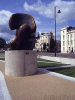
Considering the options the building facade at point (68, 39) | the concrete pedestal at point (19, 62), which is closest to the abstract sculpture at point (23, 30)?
the concrete pedestal at point (19, 62)

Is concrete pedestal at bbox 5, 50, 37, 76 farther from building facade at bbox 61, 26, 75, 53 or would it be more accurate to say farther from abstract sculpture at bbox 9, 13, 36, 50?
building facade at bbox 61, 26, 75, 53

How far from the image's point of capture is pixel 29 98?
12.5 ft

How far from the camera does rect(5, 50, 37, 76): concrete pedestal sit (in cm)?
675

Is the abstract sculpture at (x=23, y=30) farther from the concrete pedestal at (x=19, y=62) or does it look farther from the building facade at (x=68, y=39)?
the building facade at (x=68, y=39)

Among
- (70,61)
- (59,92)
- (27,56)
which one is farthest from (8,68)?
(70,61)

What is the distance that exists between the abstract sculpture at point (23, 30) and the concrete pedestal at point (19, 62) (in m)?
1.21

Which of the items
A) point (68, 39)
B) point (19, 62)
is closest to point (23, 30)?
point (19, 62)

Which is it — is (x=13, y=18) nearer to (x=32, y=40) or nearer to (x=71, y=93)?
(x=32, y=40)

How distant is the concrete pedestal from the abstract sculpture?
1.21 m

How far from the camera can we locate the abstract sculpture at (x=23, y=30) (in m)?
7.68

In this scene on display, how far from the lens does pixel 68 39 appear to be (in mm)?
61000

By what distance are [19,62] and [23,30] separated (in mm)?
2156

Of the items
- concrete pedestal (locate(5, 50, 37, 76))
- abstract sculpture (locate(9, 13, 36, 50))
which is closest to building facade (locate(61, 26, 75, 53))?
abstract sculpture (locate(9, 13, 36, 50))

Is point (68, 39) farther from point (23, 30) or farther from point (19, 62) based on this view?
point (19, 62)
